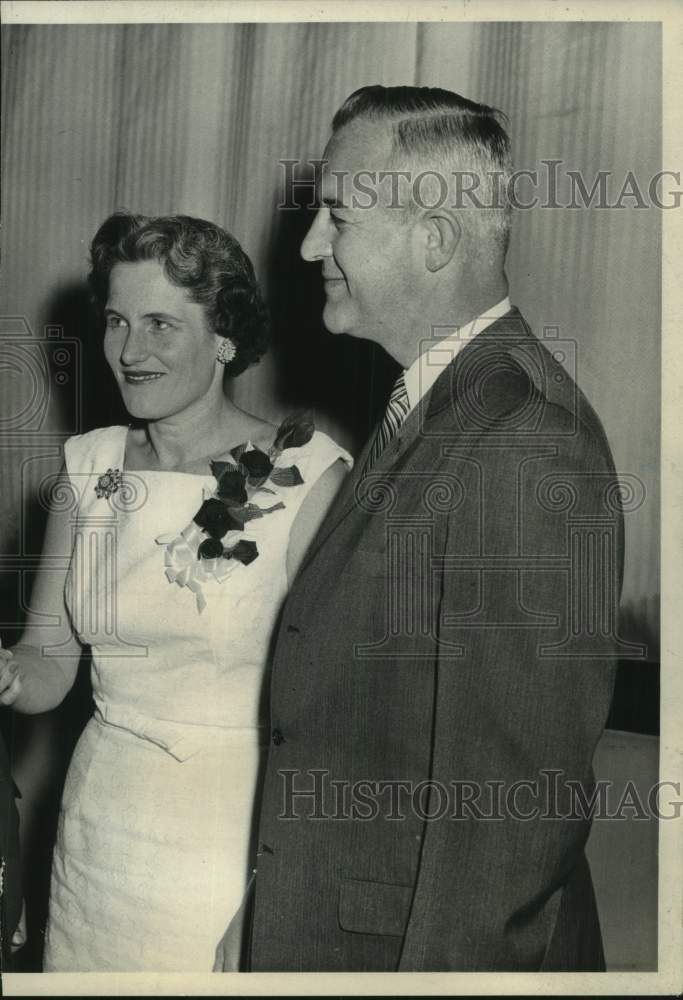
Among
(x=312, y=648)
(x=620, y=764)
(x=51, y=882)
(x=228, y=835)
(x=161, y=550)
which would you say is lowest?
(x=51, y=882)

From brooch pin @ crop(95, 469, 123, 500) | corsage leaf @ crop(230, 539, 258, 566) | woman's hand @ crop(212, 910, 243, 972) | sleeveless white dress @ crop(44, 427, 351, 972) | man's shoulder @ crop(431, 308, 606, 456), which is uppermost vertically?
man's shoulder @ crop(431, 308, 606, 456)

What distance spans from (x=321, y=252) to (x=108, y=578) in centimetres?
69

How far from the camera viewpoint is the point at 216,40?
1.99 metres

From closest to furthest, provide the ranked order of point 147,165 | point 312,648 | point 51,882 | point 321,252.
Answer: point 312,648 → point 321,252 → point 51,882 → point 147,165

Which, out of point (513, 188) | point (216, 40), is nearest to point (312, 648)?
point (513, 188)

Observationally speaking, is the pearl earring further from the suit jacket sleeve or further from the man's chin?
the suit jacket sleeve

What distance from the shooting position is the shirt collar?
156cm

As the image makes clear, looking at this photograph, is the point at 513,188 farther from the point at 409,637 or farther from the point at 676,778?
the point at 676,778

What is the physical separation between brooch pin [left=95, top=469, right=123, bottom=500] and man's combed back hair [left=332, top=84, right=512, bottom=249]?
2.39ft

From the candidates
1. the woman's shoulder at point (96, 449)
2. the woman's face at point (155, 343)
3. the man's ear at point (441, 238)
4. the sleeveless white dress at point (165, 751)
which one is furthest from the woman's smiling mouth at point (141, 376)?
the man's ear at point (441, 238)

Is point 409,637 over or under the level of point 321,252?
under

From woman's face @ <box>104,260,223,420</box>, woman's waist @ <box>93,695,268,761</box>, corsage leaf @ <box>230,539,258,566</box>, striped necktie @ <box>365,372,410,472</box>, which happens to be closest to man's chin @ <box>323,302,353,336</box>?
striped necktie @ <box>365,372,410,472</box>

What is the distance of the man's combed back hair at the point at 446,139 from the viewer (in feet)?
5.46

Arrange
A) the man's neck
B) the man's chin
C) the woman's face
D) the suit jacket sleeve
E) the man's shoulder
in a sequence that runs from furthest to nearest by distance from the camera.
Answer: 1. the woman's face
2. the man's chin
3. the man's neck
4. the man's shoulder
5. the suit jacket sleeve
